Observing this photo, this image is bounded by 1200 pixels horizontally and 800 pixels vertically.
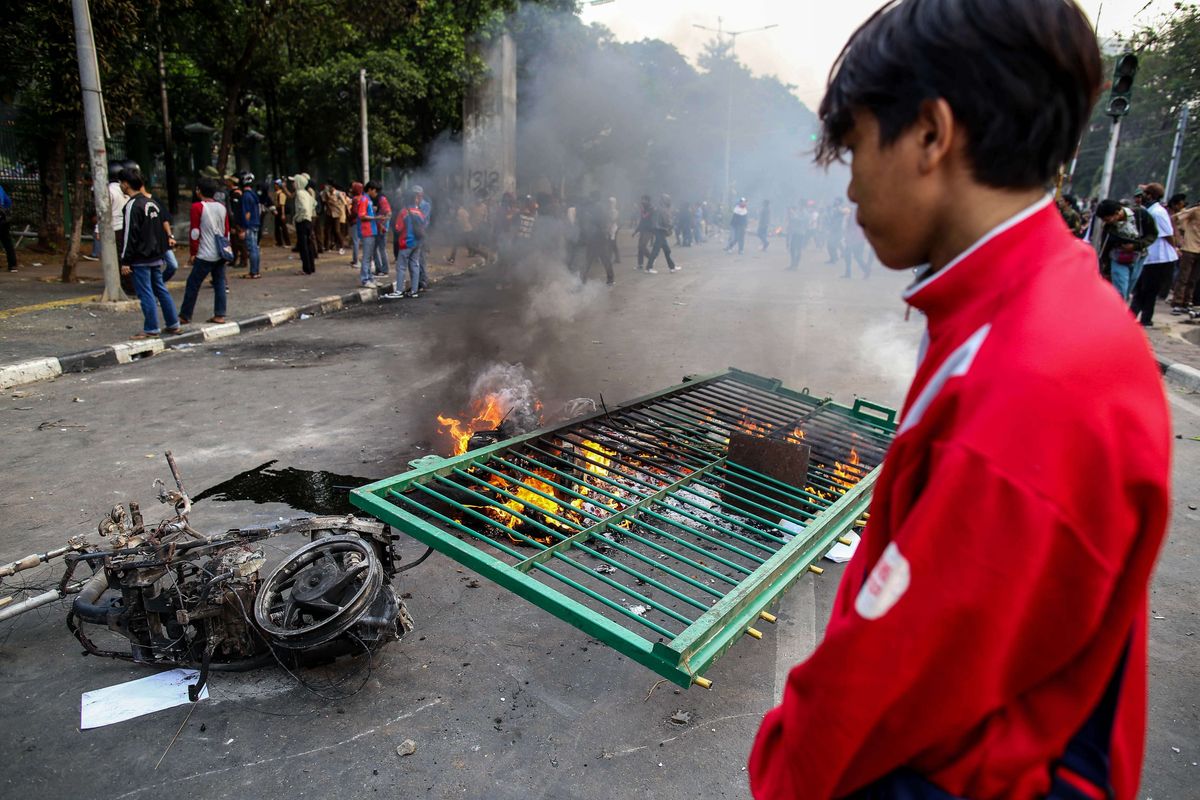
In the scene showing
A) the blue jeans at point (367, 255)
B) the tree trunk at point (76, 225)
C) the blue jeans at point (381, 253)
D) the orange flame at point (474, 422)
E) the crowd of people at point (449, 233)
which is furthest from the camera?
the blue jeans at point (381, 253)

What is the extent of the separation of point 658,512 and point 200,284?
25.0ft

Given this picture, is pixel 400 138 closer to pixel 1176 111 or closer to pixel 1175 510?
pixel 1175 510

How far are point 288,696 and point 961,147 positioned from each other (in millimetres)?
2787

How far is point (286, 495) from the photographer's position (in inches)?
180

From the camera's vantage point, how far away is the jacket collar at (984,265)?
859 millimetres

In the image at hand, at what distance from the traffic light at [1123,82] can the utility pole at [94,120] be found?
13.1 m

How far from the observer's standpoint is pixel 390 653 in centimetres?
302

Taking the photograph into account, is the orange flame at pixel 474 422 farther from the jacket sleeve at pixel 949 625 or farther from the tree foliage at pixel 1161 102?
the tree foliage at pixel 1161 102

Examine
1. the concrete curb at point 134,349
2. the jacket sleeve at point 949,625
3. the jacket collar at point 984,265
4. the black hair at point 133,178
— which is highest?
the black hair at point 133,178

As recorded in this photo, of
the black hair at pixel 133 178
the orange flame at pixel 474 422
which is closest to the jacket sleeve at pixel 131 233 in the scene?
the black hair at pixel 133 178

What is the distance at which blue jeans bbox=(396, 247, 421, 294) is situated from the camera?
12.7 m

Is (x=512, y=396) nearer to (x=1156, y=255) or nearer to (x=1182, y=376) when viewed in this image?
(x=1182, y=376)

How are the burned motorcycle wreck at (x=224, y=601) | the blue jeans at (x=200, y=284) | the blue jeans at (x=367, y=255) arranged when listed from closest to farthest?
1. the burned motorcycle wreck at (x=224, y=601)
2. the blue jeans at (x=200, y=284)
3. the blue jeans at (x=367, y=255)

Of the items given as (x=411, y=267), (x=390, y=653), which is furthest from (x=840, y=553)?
(x=411, y=267)
